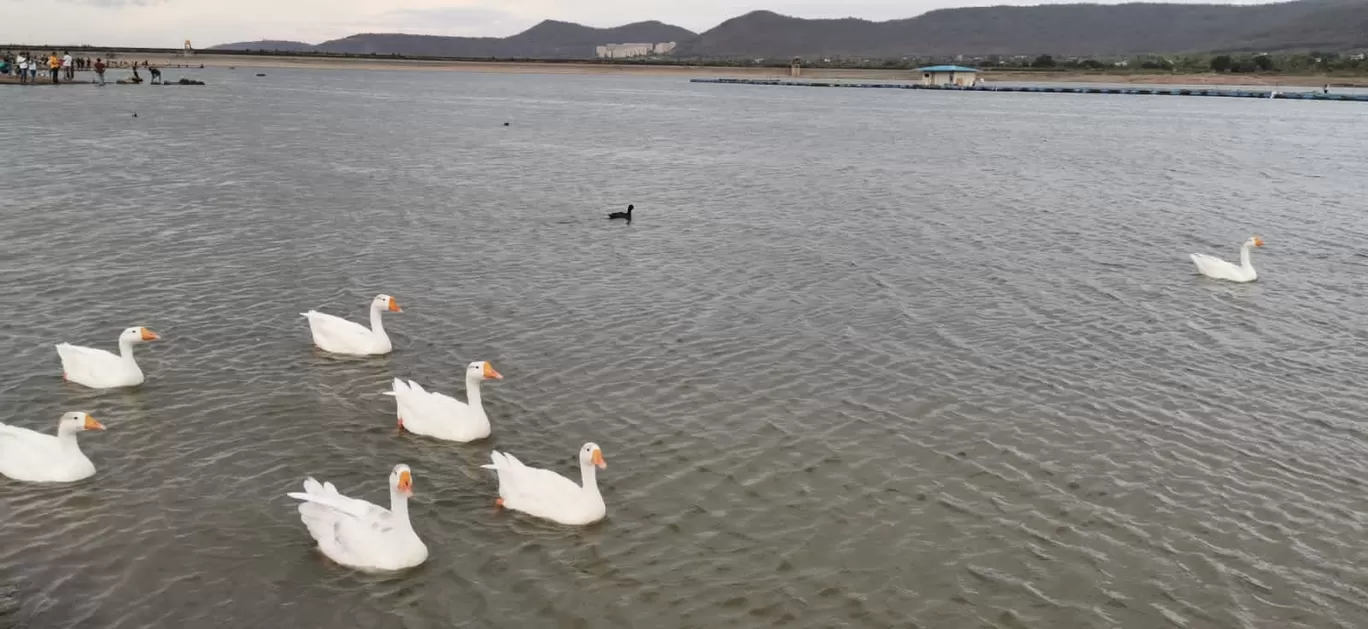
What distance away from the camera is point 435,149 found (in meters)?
42.5

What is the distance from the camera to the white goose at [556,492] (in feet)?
29.8

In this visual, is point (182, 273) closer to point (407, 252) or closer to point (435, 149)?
point (407, 252)

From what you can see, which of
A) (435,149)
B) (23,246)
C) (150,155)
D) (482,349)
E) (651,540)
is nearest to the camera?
(651,540)

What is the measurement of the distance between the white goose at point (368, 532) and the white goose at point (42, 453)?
2734 millimetres

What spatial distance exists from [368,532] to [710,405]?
499 cm

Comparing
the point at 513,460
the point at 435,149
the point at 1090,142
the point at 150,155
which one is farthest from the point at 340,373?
the point at 1090,142

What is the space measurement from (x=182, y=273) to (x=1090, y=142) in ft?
164

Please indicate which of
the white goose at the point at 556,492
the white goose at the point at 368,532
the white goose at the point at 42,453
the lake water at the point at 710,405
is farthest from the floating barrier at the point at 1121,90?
the white goose at the point at 42,453

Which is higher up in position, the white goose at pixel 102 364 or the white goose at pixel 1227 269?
the white goose at pixel 102 364

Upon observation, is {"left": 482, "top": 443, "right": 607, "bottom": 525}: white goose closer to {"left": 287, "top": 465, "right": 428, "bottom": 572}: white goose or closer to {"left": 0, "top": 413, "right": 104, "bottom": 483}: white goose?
{"left": 287, "top": 465, "right": 428, "bottom": 572}: white goose

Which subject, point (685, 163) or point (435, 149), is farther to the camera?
point (435, 149)

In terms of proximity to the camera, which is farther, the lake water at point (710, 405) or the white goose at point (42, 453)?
the white goose at point (42, 453)

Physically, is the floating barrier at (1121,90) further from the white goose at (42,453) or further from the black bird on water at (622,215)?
the white goose at (42,453)

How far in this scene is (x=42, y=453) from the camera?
932 cm
